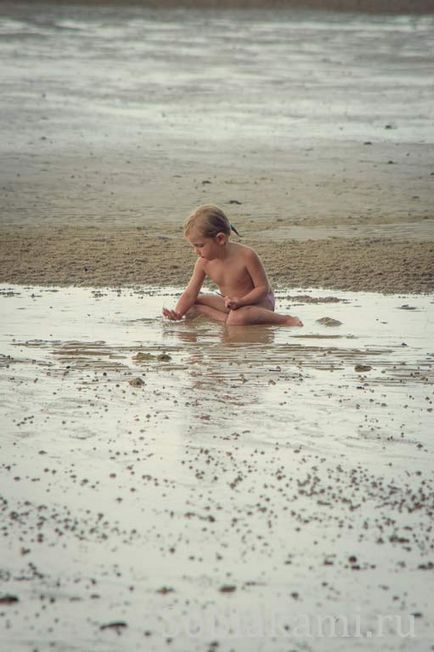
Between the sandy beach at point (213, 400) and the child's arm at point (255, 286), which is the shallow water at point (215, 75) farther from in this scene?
the child's arm at point (255, 286)

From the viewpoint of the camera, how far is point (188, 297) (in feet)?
27.3

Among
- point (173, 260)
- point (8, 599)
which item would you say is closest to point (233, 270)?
point (173, 260)

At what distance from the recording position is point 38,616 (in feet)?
13.4

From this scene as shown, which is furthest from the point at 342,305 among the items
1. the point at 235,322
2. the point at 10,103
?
the point at 10,103

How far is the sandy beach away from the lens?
165 inches

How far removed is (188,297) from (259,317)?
1.74 ft

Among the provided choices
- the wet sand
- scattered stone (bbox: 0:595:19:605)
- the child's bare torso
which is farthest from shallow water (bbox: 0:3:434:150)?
scattered stone (bbox: 0:595:19:605)

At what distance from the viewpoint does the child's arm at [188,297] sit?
8.09 metres

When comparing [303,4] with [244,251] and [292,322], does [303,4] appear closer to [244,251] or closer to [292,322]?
[244,251]

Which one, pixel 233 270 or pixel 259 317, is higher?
pixel 233 270

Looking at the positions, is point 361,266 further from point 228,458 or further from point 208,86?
point 208,86

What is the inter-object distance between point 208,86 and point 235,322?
45.2ft

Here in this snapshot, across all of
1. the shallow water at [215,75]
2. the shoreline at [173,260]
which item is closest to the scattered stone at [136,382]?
the shoreline at [173,260]

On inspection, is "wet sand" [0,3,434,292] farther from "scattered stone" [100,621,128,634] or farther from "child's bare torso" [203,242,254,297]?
"scattered stone" [100,621,128,634]
